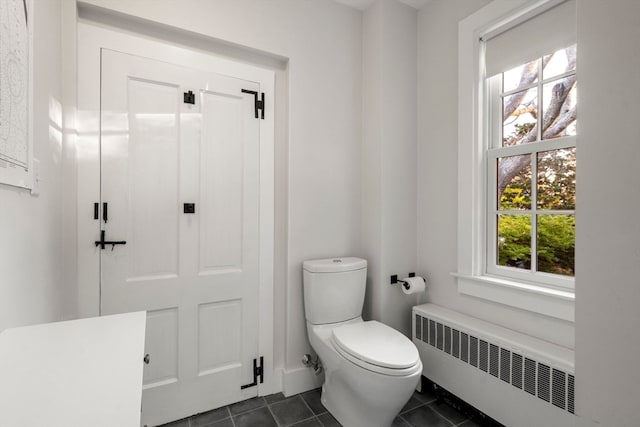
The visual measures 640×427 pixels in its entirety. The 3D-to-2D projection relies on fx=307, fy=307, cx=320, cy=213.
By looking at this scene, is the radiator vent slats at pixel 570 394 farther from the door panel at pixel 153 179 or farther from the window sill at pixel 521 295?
the door panel at pixel 153 179

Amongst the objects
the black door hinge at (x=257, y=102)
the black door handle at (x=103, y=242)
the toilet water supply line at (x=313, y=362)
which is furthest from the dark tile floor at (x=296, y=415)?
the black door hinge at (x=257, y=102)

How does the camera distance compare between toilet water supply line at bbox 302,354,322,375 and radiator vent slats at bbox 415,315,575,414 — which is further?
toilet water supply line at bbox 302,354,322,375

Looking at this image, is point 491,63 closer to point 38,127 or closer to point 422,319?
point 422,319

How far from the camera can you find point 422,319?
1.91 meters

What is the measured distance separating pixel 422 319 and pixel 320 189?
1.04m

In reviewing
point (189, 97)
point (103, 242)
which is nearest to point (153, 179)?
point (103, 242)

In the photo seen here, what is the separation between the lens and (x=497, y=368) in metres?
1.51

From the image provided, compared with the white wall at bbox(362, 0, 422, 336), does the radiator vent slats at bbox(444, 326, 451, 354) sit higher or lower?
lower

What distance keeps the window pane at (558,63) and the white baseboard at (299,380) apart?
7.03ft

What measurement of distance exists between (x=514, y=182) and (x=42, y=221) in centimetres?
221

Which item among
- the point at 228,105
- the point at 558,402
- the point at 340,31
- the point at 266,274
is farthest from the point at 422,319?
the point at 340,31

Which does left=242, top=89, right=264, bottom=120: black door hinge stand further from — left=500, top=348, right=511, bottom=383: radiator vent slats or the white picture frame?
left=500, top=348, right=511, bottom=383: radiator vent slats

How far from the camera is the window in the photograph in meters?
1.49

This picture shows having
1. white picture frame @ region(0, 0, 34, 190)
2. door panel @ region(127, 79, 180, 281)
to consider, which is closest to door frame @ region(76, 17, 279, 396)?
door panel @ region(127, 79, 180, 281)
